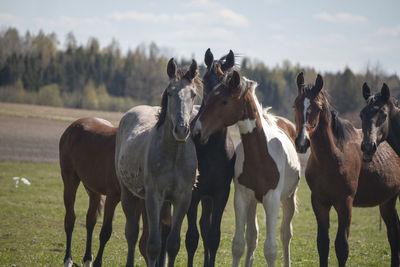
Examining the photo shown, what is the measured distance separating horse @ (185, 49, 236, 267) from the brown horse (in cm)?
94

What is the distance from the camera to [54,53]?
2717 inches

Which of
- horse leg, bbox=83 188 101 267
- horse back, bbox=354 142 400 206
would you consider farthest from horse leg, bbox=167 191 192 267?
horse back, bbox=354 142 400 206

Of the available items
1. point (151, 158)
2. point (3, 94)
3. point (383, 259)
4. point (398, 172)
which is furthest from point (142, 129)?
point (3, 94)

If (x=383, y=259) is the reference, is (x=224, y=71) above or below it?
above

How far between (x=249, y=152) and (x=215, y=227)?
1.05m

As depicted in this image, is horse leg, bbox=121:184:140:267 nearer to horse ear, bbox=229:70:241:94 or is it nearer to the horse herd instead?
the horse herd

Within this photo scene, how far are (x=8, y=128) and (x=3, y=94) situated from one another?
79.3 feet

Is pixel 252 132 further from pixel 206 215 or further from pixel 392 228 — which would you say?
pixel 392 228

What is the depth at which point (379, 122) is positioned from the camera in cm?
573

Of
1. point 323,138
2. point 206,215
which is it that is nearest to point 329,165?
point 323,138

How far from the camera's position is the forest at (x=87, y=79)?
168 feet

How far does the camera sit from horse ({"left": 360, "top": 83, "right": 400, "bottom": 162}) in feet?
18.3

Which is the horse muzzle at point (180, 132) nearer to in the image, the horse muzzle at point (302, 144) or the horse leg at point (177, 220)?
the horse leg at point (177, 220)

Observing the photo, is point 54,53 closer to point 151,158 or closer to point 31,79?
point 31,79
